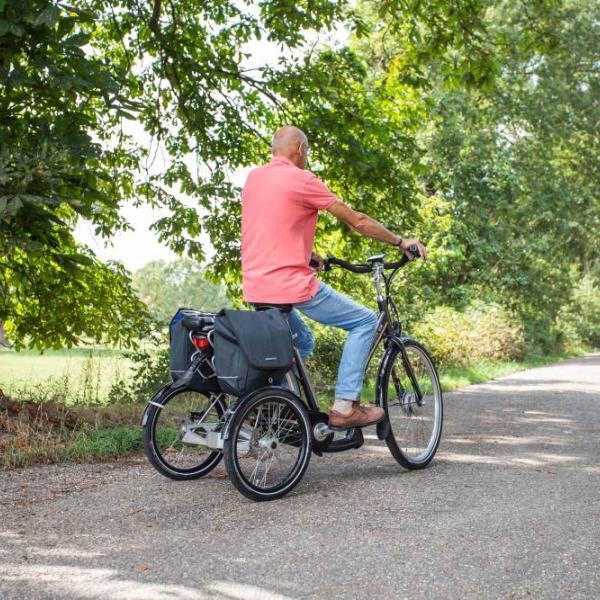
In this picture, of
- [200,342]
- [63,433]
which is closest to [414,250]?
[200,342]

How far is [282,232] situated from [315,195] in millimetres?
286

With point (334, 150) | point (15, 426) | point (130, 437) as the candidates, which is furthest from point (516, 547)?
point (334, 150)

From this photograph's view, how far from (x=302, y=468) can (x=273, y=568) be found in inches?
54.4

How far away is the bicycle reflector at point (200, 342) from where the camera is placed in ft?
16.1

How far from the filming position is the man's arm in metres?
4.97

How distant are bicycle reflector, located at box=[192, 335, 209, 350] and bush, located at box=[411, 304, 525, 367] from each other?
12.6 m

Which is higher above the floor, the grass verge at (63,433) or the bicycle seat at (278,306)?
the bicycle seat at (278,306)

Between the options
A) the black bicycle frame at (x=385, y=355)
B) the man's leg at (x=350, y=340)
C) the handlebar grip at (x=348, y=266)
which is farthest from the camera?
the handlebar grip at (x=348, y=266)

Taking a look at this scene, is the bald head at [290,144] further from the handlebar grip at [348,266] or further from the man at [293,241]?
the handlebar grip at [348,266]

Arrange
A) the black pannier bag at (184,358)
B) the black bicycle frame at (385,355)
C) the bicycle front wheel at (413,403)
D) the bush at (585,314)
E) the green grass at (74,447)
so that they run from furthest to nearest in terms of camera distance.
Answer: the bush at (585,314) < the green grass at (74,447) < the bicycle front wheel at (413,403) < the black bicycle frame at (385,355) < the black pannier bag at (184,358)

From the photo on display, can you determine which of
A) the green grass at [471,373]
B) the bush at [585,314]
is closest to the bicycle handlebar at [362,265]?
the green grass at [471,373]

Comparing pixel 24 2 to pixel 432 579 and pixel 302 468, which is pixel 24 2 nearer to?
pixel 302 468

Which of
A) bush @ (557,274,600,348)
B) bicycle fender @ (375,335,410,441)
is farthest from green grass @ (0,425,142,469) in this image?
bush @ (557,274,600,348)

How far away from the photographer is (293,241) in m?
4.97
